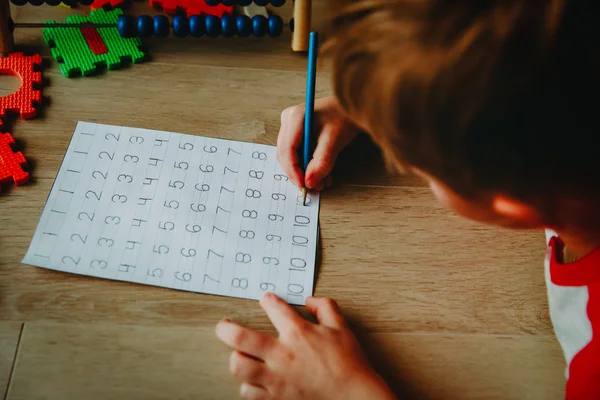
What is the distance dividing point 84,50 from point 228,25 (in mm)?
187

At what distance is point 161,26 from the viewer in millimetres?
732

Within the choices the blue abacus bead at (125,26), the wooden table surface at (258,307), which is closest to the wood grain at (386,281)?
the wooden table surface at (258,307)

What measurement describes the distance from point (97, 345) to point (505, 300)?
39cm

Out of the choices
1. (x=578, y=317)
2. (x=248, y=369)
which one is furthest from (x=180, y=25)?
(x=578, y=317)

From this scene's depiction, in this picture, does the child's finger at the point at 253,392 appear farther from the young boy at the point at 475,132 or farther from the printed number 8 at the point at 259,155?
the printed number 8 at the point at 259,155

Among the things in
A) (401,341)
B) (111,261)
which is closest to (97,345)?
(111,261)

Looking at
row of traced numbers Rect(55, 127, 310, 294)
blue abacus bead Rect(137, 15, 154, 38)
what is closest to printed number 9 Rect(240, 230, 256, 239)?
row of traced numbers Rect(55, 127, 310, 294)

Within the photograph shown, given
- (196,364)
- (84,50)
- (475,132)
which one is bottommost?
(196,364)

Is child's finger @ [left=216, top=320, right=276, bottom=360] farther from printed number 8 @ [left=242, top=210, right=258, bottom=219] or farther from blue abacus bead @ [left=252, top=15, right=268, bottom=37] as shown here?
blue abacus bead @ [left=252, top=15, right=268, bottom=37]

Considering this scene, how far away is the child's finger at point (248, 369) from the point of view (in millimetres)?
490

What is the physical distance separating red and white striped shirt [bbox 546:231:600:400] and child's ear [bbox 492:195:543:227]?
10cm

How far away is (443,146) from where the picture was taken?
0.41 m

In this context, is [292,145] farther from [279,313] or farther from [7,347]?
[7,347]

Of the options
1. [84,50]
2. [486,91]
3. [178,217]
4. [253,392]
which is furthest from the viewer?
[84,50]
